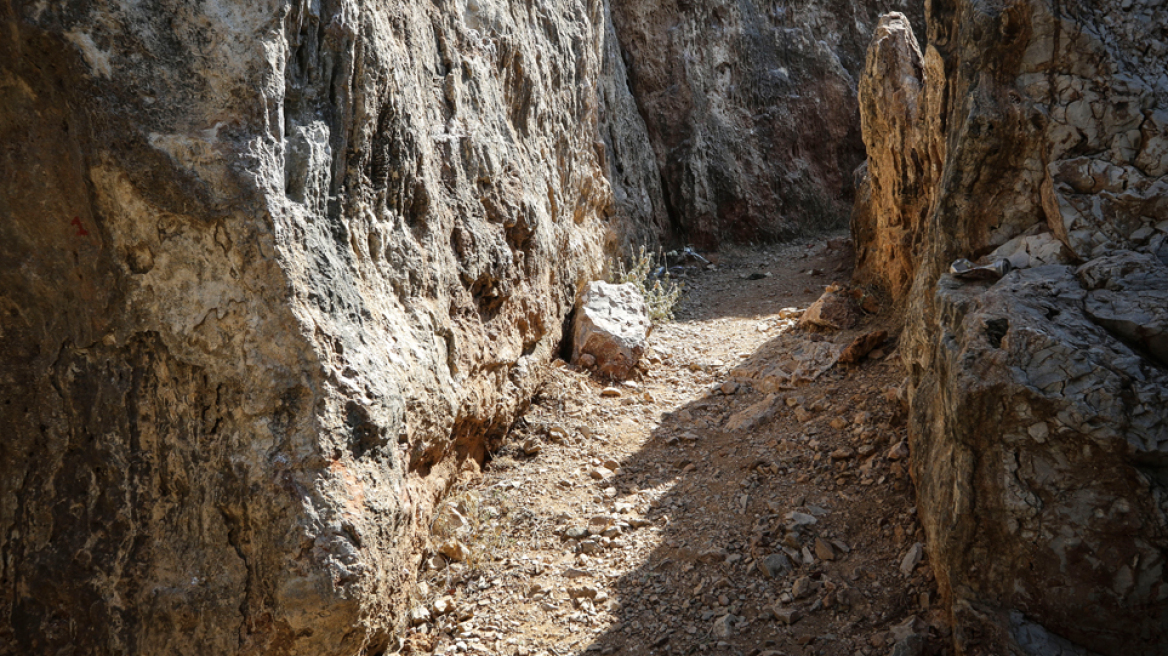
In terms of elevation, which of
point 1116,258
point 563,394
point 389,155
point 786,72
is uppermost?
point 786,72

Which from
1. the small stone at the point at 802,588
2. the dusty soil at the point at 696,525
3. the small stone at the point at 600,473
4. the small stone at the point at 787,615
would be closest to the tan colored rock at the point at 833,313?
the dusty soil at the point at 696,525

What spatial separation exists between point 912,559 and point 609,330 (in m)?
2.74

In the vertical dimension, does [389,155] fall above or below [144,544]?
above

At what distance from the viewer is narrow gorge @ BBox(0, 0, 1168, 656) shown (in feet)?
7.48

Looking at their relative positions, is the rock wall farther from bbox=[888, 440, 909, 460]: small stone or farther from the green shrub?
the green shrub

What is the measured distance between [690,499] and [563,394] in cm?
124

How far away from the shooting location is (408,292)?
3262 mm

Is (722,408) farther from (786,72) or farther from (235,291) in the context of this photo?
(786,72)

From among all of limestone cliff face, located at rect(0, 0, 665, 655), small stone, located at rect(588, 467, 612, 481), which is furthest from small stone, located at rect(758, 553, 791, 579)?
limestone cliff face, located at rect(0, 0, 665, 655)

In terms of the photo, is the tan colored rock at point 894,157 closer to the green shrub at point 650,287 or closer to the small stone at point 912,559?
the green shrub at point 650,287

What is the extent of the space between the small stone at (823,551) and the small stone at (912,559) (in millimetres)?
279

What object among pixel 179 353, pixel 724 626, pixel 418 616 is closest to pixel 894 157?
pixel 724 626

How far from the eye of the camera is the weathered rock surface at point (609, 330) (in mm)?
5090

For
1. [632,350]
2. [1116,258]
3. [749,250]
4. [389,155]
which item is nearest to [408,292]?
[389,155]
